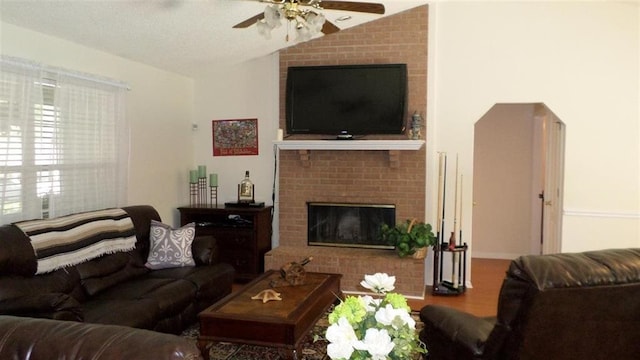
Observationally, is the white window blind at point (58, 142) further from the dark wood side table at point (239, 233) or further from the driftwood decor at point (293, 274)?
the driftwood decor at point (293, 274)

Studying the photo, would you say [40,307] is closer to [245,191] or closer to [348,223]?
[245,191]

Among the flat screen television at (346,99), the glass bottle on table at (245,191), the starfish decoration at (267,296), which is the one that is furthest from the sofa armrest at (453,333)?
the glass bottle on table at (245,191)

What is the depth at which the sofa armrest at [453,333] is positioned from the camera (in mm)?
2183

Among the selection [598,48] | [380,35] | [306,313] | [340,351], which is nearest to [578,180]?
[598,48]

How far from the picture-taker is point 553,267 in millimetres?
1876

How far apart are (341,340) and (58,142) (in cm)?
346

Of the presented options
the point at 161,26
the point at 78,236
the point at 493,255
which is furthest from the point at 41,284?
the point at 493,255

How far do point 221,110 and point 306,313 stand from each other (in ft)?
11.1

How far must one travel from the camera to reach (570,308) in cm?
188

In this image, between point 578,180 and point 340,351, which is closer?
point 340,351

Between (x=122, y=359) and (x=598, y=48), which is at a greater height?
(x=598, y=48)

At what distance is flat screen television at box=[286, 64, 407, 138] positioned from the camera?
519cm

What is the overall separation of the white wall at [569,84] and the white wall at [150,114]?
285 cm

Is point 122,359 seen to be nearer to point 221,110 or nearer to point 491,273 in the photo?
point 221,110
